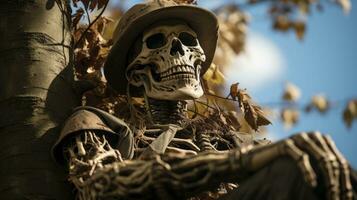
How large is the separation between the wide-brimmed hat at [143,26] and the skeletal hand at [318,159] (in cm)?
243

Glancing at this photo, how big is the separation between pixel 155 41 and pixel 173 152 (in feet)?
3.98

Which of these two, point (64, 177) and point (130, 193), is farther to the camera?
point (64, 177)

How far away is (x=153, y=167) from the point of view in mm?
7133

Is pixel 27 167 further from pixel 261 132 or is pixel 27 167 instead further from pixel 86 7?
pixel 261 132

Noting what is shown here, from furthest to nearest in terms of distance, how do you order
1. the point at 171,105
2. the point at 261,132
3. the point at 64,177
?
the point at 261,132 → the point at 171,105 → the point at 64,177

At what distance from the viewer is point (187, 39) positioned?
361 inches

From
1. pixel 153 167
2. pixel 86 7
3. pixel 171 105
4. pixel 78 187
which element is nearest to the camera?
pixel 153 167

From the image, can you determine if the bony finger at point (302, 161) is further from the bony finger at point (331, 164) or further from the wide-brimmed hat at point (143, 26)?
the wide-brimmed hat at point (143, 26)

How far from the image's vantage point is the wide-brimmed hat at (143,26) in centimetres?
907

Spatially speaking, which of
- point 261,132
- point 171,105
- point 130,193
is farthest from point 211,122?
point 130,193

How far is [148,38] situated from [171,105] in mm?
545

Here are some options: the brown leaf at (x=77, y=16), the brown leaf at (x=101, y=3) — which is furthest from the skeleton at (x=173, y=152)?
the brown leaf at (x=77, y=16)

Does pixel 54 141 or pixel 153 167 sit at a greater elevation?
pixel 54 141

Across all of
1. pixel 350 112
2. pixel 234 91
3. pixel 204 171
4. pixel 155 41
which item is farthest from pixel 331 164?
pixel 350 112
